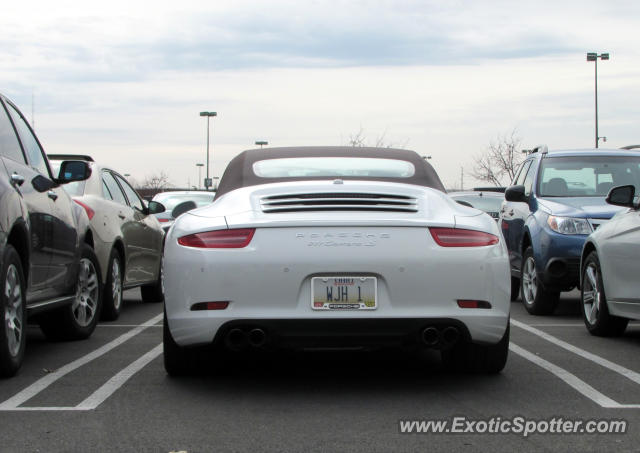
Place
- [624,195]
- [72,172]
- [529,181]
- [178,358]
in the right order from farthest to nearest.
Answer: [529,181]
[624,195]
[72,172]
[178,358]

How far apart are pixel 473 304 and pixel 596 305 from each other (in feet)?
11.4

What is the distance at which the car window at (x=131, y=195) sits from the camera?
11270 millimetres

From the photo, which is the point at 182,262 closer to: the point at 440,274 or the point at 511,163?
the point at 440,274

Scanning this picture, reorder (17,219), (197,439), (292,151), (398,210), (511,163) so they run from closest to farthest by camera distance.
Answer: (197,439) < (398,210) < (17,219) < (292,151) < (511,163)

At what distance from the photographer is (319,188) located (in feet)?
19.0

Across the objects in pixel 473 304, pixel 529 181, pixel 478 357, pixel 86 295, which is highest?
pixel 529 181

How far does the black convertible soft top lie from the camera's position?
21.1ft

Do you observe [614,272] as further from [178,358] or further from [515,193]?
[178,358]

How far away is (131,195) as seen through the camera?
11.7 m

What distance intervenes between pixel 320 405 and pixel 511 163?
63.1 m

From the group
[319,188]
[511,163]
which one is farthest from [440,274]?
[511,163]

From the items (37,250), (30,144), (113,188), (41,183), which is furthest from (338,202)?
(113,188)

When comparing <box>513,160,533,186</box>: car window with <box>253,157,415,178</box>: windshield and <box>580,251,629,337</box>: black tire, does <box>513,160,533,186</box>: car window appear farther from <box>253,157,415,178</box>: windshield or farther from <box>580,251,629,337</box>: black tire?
<box>253,157,415,178</box>: windshield

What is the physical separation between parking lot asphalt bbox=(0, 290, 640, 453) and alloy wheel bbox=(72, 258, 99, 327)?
23.0 inches
